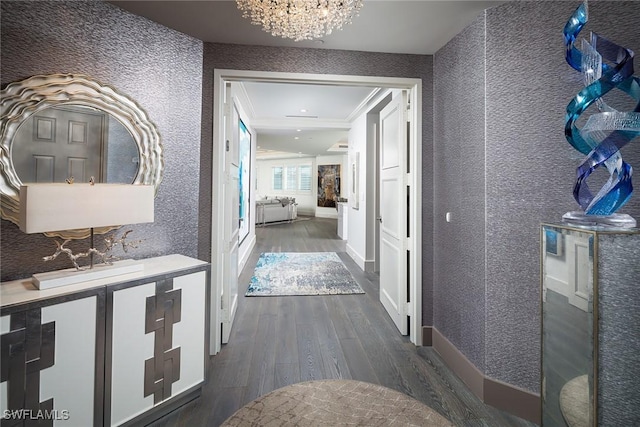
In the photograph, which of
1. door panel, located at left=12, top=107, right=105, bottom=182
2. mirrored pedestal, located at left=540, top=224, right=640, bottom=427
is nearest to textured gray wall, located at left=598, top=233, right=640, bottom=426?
mirrored pedestal, located at left=540, top=224, right=640, bottom=427

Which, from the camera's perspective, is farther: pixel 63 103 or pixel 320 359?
pixel 320 359

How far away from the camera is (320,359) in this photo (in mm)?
2412

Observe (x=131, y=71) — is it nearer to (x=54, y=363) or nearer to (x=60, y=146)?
(x=60, y=146)

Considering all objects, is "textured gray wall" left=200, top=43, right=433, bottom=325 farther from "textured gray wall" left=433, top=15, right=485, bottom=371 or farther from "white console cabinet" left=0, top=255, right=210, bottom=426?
"white console cabinet" left=0, top=255, right=210, bottom=426

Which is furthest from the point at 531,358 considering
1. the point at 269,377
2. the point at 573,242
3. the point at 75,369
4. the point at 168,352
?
the point at 75,369

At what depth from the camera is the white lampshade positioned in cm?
133

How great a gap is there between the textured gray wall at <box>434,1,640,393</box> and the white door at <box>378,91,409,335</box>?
2.14ft

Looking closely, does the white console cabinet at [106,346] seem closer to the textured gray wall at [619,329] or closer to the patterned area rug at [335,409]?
the patterned area rug at [335,409]

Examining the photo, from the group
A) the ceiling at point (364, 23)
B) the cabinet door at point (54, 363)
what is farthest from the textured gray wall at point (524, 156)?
the cabinet door at point (54, 363)

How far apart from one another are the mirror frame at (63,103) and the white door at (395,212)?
2040 millimetres

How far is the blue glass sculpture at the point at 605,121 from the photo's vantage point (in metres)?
1.22

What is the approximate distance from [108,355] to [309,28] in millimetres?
1986

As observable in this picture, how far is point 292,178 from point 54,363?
13.1 meters

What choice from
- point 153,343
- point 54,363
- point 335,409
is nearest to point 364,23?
point 335,409
